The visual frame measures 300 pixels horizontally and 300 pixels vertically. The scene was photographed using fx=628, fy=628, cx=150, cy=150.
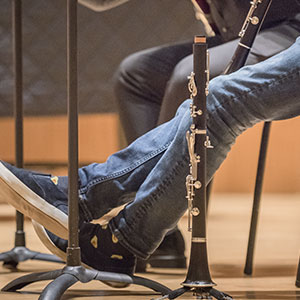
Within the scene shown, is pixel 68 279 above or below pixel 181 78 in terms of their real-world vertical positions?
below

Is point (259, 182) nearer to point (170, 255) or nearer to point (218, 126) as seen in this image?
point (170, 255)

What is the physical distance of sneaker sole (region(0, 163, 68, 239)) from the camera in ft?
3.00

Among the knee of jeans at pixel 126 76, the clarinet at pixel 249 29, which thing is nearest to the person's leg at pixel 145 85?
the knee of jeans at pixel 126 76

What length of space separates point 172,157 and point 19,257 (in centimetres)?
54

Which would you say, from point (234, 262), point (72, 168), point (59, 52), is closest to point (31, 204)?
point (72, 168)

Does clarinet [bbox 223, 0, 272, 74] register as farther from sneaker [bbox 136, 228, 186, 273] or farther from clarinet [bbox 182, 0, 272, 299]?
sneaker [bbox 136, 228, 186, 273]

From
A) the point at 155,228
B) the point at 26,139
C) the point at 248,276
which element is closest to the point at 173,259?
the point at 248,276

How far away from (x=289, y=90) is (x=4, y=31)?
114 centimetres

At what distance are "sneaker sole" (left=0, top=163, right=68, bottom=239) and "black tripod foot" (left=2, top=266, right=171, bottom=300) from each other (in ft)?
0.19

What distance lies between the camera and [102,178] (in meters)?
0.95

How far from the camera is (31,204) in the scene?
92 cm

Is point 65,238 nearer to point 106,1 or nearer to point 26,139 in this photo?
point 106,1

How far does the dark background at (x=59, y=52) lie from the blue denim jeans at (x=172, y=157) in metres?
0.83

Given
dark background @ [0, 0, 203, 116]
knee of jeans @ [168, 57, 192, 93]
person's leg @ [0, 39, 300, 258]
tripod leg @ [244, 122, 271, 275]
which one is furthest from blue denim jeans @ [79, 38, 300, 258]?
dark background @ [0, 0, 203, 116]
